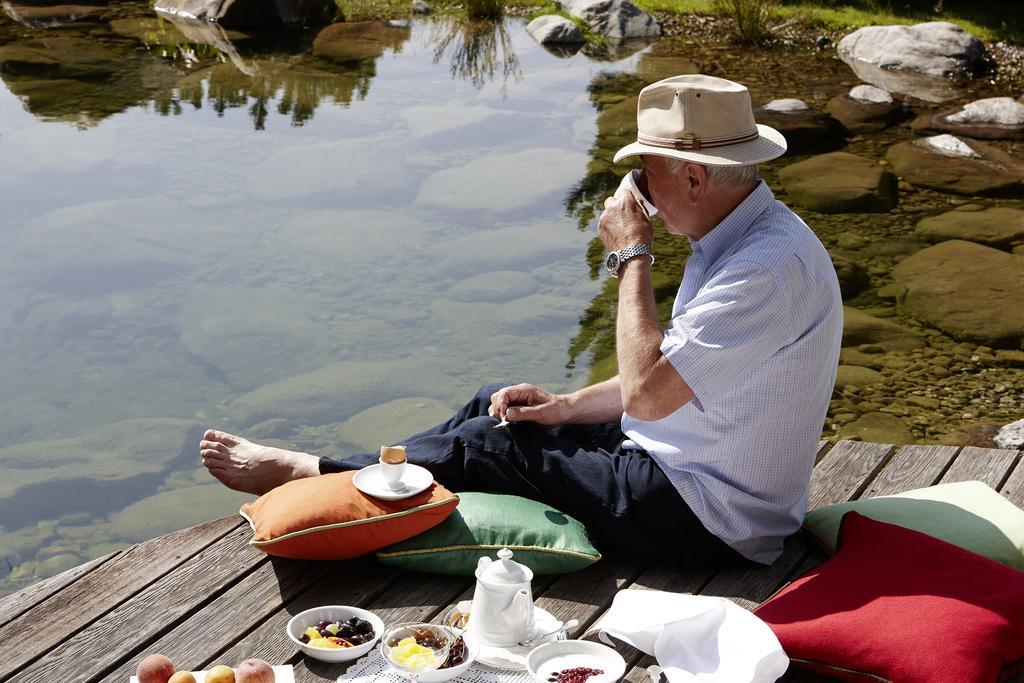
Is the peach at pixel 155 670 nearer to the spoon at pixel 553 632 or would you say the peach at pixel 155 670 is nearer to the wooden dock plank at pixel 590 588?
the spoon at pixel 553 632

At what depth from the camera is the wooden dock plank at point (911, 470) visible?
9.96 feet

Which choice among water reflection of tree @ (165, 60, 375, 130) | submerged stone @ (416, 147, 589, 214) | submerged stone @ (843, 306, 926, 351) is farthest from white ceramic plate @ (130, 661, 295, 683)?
water reflection of tree @ (165, 60, 375, 130)

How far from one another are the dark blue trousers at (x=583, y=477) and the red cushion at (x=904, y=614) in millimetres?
296

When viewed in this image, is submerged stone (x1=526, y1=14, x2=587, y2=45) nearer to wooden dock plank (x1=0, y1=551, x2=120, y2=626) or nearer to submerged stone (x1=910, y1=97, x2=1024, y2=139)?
submerged stone (x1=910, y1=97, x2=1024, y2=139)

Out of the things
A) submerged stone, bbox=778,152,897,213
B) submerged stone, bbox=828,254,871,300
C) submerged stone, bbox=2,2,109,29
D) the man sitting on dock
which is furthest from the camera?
submerged stone, bbox=2,2,109,29

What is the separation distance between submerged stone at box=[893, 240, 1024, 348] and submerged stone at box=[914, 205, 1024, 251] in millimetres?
229

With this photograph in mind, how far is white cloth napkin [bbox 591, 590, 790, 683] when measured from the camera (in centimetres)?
207

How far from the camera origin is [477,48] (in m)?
10.9

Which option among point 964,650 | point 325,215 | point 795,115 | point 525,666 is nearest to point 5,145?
point 325,215

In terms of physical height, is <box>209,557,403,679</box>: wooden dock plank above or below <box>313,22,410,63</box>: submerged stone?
below

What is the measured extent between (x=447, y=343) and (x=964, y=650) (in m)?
3.61

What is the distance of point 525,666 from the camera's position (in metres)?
2.16

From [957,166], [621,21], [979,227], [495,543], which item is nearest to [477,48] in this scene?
[621,21]

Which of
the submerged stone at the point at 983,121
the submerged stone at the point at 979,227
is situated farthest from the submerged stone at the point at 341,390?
the submerged stone at the point at 983,121
